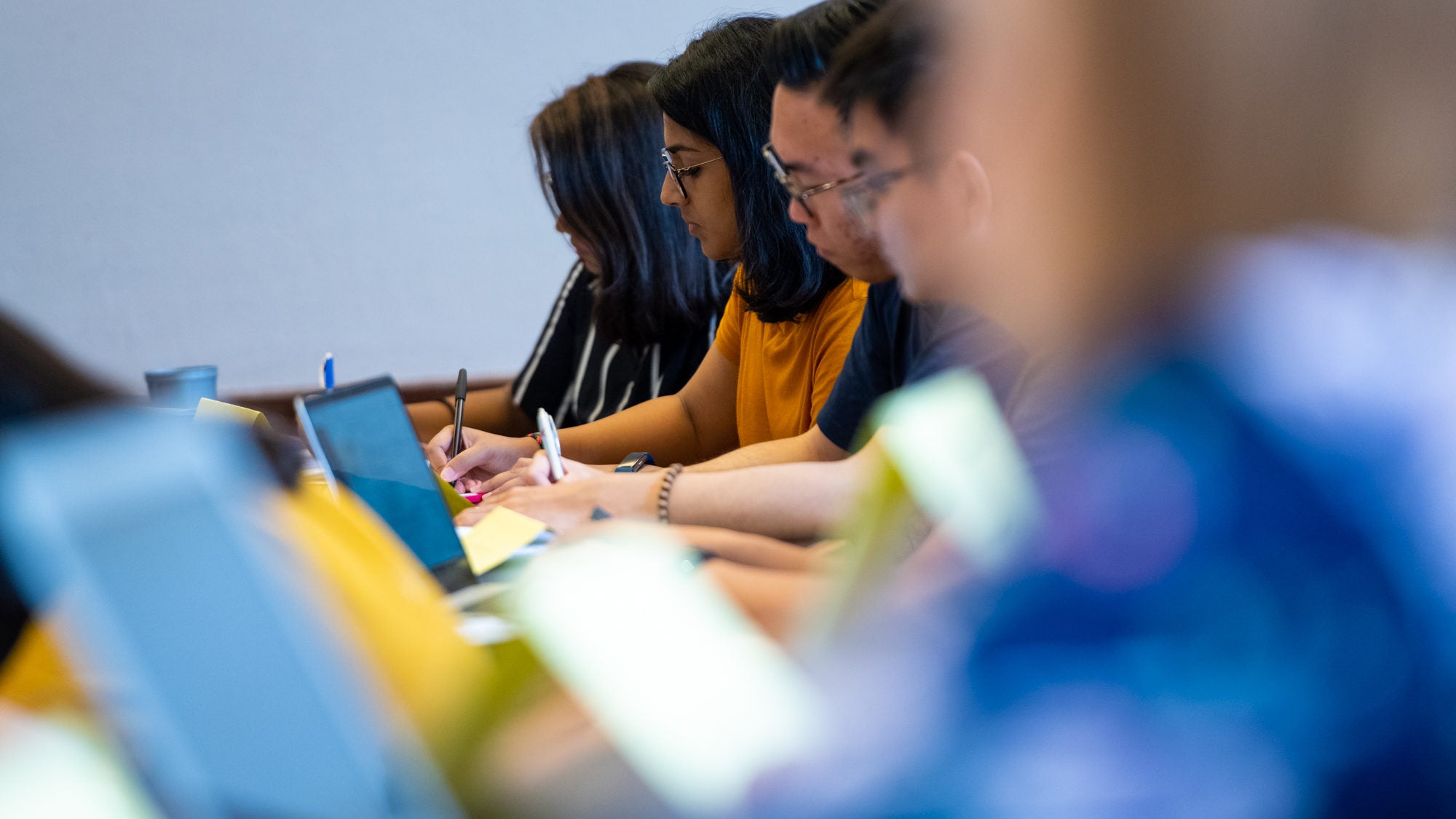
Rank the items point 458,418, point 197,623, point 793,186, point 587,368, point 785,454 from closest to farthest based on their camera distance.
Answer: point 197,623
point 793,186
point 785,454
point 458,418
point 587,368

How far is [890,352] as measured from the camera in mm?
1231

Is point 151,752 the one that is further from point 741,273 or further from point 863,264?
point 741,273

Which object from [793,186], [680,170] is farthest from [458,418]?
[793,186]

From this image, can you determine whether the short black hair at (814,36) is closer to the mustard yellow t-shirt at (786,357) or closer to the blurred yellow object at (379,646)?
the mustard yellow t-shirt at (786,357)

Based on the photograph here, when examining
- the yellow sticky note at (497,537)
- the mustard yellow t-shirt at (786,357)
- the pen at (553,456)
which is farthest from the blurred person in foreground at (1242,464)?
the mustard yellow t-shirt at (786,357)

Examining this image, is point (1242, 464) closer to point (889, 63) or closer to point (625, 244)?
point (889, 63)

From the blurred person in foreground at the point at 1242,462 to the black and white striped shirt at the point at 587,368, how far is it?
4.58 ft

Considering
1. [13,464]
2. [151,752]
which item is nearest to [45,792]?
[151,752]

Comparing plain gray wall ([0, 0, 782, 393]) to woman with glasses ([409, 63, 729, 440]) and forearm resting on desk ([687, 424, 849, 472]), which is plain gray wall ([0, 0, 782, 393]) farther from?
forearm resting on desk ([687, 424, 849, 472])

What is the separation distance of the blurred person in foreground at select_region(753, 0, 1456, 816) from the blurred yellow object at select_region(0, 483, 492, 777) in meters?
0.16

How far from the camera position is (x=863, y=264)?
1.11m

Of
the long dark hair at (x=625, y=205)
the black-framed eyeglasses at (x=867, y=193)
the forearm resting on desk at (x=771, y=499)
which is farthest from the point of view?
the long dark hair at (x=625, y=205)

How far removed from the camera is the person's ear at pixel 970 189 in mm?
757

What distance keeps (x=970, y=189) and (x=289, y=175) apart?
2.46m
